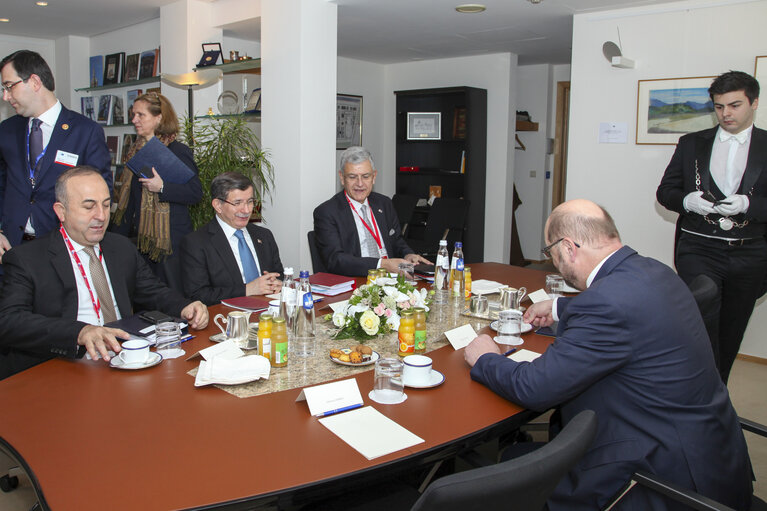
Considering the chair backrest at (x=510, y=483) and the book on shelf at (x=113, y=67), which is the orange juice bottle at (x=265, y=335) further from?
the book on shelf at (x=113, y=67)

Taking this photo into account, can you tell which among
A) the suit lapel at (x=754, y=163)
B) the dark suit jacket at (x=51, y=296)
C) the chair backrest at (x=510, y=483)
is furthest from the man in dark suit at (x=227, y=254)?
the suit lapel at (x=754, y=163)

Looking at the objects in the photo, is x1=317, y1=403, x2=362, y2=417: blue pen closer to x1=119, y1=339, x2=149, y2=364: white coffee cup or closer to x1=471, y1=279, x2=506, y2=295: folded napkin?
x1=119, y1=339, x2=149, y2=364: white coffee cup

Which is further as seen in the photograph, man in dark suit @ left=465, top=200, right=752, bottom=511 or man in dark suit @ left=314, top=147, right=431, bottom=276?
man in dark suit @ left=314, top=147, right=431, bottom=276

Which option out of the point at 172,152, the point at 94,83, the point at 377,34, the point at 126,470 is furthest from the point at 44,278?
the point at 94,83

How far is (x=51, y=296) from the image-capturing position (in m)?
2.29

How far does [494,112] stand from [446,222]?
194cm

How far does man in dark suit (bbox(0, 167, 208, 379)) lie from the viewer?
6.65ft

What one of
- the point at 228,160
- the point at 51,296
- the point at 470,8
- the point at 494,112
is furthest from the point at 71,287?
the point at 494,112

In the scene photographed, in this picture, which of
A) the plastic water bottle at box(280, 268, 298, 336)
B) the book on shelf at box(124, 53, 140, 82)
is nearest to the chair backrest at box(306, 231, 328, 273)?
the plastic water bottle at box(280, 268, 298, 336)

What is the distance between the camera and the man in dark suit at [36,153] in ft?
10.2

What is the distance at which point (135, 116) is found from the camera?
402cm

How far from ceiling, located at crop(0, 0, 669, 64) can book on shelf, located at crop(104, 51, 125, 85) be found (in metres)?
0.33

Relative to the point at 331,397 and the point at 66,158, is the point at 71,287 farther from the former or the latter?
the point at 331,397

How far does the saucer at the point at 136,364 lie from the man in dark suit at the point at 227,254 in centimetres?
87
